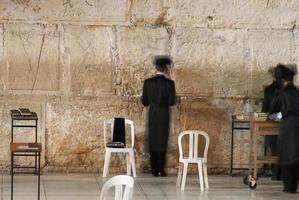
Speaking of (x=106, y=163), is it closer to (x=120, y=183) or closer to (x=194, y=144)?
(x=194, y=144)

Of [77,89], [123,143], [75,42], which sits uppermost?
[75,42]

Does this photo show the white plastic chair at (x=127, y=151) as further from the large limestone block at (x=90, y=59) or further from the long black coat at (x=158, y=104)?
the large limestone block at (x=90, y=59)

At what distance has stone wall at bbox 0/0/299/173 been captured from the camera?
10336 millimetres

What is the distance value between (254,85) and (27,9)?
131 inches

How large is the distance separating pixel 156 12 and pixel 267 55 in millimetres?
1682

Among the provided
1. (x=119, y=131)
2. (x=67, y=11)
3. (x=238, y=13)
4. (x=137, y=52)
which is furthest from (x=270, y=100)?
(x=67, y=11)

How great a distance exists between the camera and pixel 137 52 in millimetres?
10547

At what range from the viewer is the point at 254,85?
421 inches

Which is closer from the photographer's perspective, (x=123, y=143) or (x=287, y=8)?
(x=123, y=143)

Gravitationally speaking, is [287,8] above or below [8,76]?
above

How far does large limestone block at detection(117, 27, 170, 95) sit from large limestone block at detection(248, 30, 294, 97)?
1.25m

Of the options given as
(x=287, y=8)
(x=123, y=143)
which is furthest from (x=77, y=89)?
(x=287, y=8)

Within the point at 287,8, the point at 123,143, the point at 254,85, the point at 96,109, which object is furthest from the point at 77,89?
the point at 287,8

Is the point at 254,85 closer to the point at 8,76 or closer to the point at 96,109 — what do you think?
the point at 96,109
